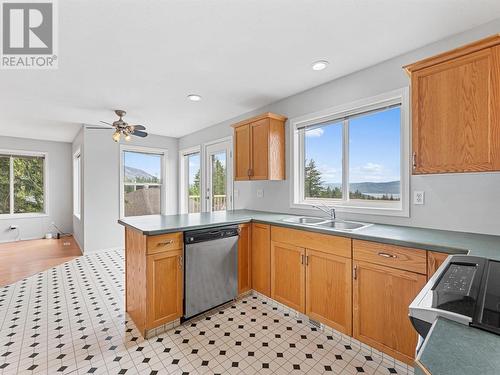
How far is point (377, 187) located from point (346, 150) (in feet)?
1.72

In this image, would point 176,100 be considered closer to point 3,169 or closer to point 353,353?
point 353,353

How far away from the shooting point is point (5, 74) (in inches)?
96.5

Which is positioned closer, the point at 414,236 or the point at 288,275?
the point at 414,236

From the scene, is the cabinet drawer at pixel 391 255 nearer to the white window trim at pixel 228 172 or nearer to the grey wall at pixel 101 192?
the white window trim at pixel 228 172

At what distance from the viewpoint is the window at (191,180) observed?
520cm

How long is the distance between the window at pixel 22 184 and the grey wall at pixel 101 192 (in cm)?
256

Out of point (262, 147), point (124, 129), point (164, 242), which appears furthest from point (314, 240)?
point (124, 129)

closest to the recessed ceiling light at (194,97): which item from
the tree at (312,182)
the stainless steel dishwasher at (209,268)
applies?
Result: the tree at (312,182)

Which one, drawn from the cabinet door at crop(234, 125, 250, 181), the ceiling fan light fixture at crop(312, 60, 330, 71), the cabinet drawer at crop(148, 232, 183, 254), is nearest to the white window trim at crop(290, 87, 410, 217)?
the ceiling fan light fixture at crop(312, 60, 330, 71)

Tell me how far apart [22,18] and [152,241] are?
1825 mm

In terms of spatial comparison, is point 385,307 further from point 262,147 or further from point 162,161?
point 162,161

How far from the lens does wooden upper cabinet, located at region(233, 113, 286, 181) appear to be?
306 cm

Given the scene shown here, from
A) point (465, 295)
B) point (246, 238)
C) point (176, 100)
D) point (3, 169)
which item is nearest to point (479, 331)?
point (465, 295)

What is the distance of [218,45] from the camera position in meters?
2.01
